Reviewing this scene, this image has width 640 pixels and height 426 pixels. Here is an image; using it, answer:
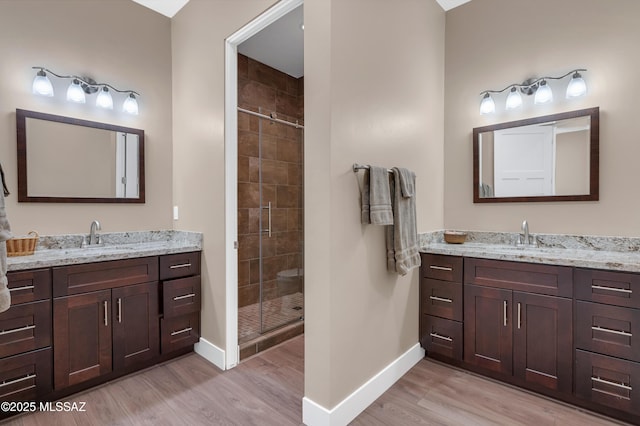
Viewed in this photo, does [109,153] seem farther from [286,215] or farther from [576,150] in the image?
[576,150]

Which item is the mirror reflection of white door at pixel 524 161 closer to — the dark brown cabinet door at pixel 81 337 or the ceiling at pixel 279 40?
the ceiling at pixel 279 40

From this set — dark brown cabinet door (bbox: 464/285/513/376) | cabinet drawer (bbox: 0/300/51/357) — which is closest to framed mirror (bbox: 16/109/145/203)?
cabinet drawer (bbox: 0/300/51/357)

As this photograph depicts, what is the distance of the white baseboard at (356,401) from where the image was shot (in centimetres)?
170

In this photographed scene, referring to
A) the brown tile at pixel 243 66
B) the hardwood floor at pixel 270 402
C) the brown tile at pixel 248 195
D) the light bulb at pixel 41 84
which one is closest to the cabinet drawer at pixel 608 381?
the hardwood floor at pixel 270 402

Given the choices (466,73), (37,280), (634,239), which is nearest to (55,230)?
(37,280)

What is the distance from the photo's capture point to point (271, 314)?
10.6 feet

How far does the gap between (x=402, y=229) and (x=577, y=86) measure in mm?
1654

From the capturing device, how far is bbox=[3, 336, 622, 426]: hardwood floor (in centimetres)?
178

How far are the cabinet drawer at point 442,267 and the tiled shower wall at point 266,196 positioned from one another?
155 centimetres

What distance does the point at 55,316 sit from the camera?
6.19 ft

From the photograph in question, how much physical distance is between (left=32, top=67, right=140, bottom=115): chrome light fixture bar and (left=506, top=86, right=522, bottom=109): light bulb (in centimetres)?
311

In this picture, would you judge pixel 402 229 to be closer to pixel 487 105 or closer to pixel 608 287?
pixel 608 287

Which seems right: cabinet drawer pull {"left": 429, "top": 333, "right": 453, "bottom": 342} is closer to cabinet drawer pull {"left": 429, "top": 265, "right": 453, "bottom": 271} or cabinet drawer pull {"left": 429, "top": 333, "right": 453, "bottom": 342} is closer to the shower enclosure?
cabinet drawer pull {"left": 429, "top": 265, "right": 453, "bottom": 271}

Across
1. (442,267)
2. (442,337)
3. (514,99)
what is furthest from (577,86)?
(442,337)
